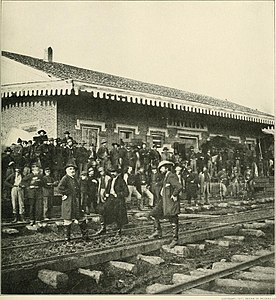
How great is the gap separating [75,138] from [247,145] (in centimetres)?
107

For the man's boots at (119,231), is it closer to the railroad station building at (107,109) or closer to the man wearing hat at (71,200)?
the man wearing hat at (71,200)

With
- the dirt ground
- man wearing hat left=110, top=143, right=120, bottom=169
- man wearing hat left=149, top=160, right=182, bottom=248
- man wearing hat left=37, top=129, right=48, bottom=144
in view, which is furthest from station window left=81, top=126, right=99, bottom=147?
the dirt ground

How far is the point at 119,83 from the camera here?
289cm

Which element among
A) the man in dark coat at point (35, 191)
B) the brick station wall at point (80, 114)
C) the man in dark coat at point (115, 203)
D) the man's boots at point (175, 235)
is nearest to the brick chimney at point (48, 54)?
the brick station wall at point (80, 114)

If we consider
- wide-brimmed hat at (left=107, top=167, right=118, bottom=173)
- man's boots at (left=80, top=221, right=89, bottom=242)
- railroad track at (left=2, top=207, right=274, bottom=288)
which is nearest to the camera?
→ railroad track at (left=2, top=207, right=274, bottom=288)

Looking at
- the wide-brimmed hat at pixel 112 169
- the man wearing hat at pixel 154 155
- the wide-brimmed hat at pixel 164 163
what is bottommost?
the wide-brimmed hat at pixel 112 169

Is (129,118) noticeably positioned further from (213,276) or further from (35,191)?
(213,276)

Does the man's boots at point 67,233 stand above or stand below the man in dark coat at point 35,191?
below

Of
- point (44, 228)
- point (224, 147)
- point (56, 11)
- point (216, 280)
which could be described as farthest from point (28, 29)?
point (216, 280)

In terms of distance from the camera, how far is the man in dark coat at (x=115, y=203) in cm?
283

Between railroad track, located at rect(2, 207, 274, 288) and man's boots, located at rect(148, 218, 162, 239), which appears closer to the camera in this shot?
railroad track, located at rect(2, 207, 274, 288)

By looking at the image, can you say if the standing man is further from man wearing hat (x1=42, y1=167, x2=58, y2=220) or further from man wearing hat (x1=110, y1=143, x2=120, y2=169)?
man wearing hat (x1=42, y1=167, x2=58, y2=220)

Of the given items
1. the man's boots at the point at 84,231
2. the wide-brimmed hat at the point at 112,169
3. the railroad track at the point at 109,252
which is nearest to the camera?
the railroad track at the point at 109,252

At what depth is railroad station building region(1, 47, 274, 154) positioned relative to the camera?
280 centimetres
